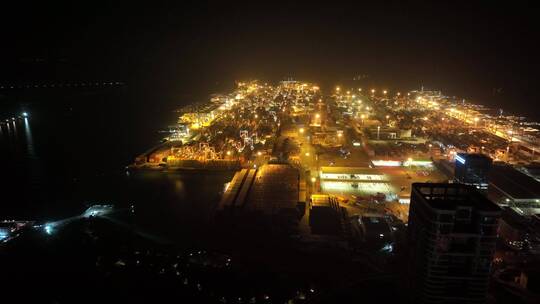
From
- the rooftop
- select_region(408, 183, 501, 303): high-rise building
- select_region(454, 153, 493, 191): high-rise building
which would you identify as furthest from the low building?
select_region(408, 183, 501, 303): high-rise building

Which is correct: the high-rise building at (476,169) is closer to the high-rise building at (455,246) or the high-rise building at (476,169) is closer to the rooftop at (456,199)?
the rooftop at (456,199)

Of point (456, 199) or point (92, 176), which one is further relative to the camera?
point (92, 176)

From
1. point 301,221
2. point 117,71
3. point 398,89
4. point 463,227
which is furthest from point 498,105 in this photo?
point 117,71

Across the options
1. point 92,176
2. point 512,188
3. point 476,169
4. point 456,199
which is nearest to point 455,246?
point 456,199

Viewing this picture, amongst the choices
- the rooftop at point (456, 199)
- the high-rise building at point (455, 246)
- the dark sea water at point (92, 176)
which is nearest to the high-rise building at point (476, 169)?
the rooftop at point (456, 199)

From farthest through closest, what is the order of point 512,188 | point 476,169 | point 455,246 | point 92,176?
point 92,176 < point 512,188 < point 476,169 < point 455,246

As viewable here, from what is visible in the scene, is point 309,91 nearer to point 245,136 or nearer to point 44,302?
point 245,136

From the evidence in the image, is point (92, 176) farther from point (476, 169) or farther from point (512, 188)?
point (512, 188)
